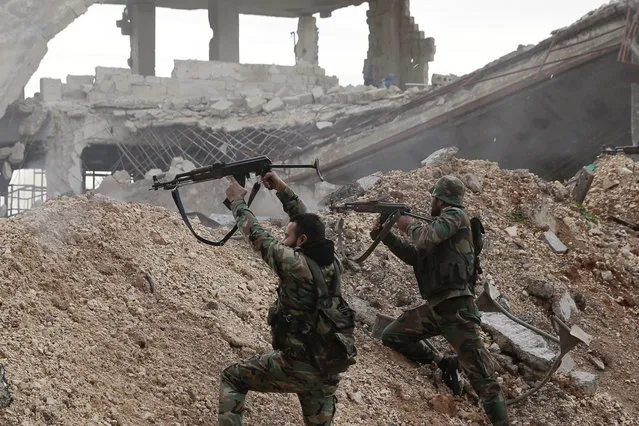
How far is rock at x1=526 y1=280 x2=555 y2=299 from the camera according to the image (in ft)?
23.7

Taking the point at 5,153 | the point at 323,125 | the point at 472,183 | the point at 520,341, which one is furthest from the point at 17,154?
the point at 520,341

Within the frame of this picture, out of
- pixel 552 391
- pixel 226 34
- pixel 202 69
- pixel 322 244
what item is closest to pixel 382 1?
pixel 226 34

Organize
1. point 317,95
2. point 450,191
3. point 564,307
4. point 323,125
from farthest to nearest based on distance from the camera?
point 317,95 < point 323,125 < point 564,307 < point 450,191

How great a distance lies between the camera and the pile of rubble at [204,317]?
473 cm

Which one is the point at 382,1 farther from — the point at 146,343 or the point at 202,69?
the point at 146,343

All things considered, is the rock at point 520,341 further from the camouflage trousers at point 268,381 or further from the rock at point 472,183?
the camouflage trousers at point 268,381

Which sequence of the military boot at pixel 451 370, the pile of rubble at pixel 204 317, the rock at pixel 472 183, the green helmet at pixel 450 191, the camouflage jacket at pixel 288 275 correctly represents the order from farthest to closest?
the rock at pixel 472 183, the military boot at pixel 451 370, the green helmet at pixel 450 191, the pile of rubble at pixel 204 317, the camouflage jacket at pixel 288 275

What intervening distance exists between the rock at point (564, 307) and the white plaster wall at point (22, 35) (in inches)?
433

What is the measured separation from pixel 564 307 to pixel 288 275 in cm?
356

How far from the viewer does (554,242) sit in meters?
8.09

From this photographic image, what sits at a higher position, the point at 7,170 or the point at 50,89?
the point at 50,89

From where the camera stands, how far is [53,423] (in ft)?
14.0

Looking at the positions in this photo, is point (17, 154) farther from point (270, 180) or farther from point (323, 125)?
point (270, 180)

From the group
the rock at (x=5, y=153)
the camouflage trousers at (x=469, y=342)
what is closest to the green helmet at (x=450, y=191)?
the camouflage trousers at (x=469, y=342)
